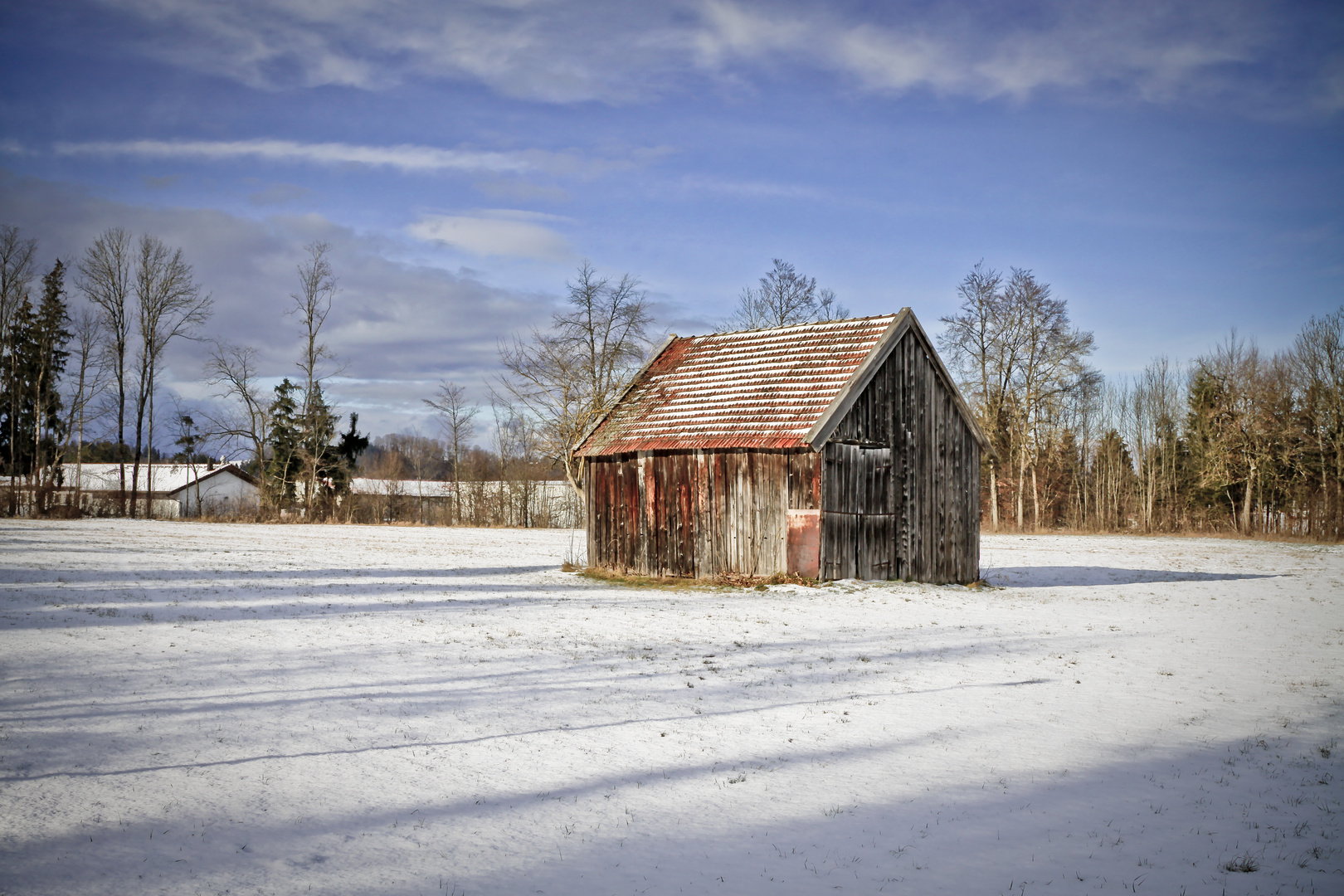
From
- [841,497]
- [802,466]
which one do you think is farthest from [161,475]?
[841,497]

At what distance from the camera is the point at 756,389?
23.1 meters

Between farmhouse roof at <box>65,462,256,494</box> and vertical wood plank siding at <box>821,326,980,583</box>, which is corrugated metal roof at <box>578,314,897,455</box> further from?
farmhouse roof at <box>65,462,256,494</box>

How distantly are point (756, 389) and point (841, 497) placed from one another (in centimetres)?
402

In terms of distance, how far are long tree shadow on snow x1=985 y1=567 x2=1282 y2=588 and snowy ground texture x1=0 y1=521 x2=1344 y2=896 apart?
275 inches

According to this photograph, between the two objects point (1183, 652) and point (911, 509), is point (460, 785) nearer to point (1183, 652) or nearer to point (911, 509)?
point (1183, 652)

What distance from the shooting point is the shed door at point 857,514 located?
68.3 ft

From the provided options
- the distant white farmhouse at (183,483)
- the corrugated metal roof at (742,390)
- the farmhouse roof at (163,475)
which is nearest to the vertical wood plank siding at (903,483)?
the corrugated metal roof at (742,390)

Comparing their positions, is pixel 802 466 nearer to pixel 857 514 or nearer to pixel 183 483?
pixel 857 514

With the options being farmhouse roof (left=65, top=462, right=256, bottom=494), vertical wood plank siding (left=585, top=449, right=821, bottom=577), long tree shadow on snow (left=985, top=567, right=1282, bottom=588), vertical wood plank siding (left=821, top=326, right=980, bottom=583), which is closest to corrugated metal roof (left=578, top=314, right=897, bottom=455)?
vertical wood plank siding (left=585, top=449, right=821, bottom=577)

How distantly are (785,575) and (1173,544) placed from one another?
30.8m

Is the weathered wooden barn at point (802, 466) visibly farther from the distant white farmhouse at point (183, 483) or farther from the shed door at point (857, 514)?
the distant white farmhouse at point (183, 483)

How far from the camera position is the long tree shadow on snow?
80.0 ft

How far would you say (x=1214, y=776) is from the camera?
761 centimetres

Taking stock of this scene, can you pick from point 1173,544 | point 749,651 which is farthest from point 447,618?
point 1173,544
